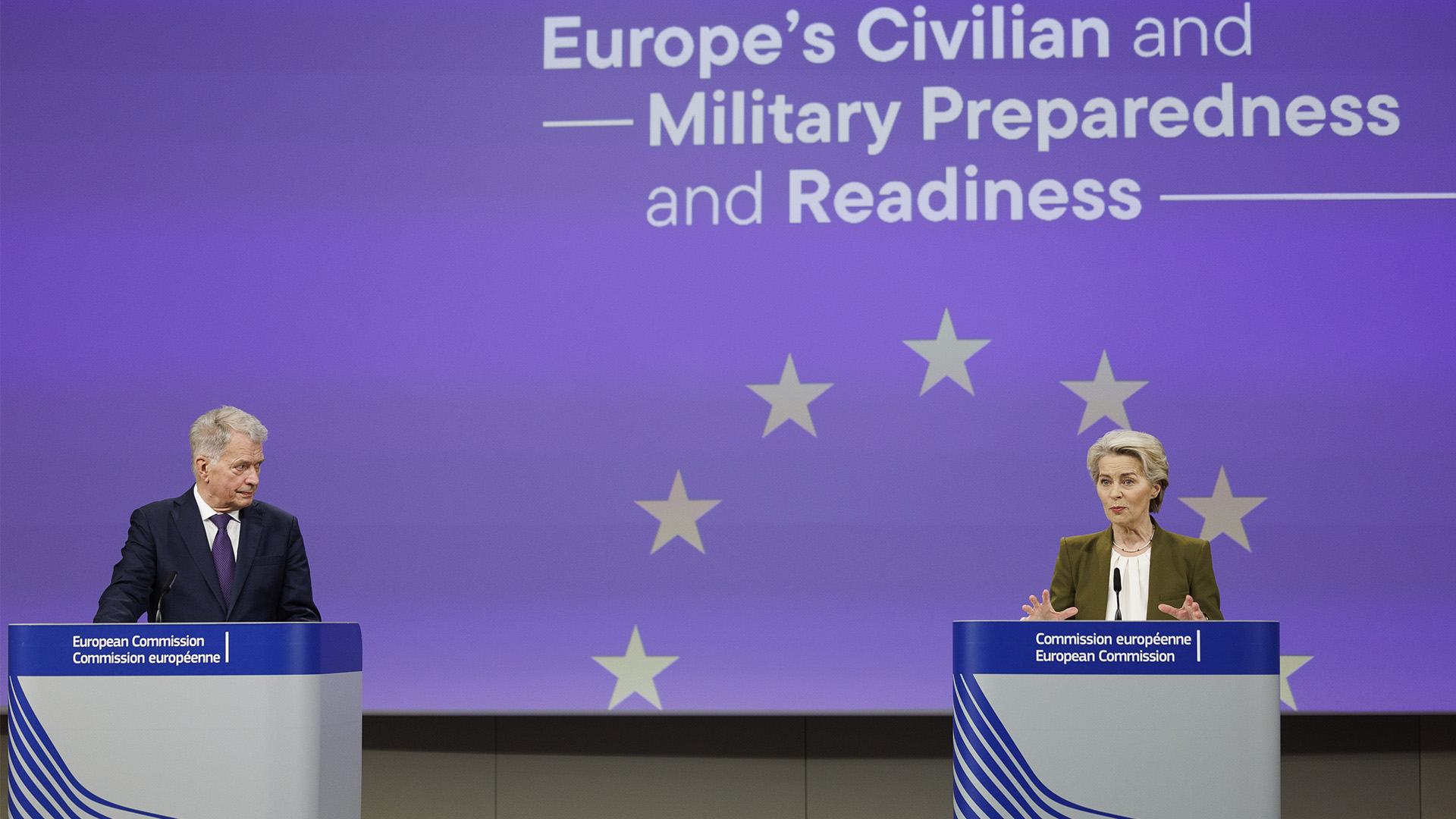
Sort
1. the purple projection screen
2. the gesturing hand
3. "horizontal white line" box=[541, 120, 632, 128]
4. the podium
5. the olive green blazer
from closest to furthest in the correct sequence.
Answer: the podium < the gesturing hand < the olive green blazer < the purple projection screen < "horizontal white line" box=[541, 120, 632, 128]

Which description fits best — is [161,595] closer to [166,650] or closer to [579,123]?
[166,650]

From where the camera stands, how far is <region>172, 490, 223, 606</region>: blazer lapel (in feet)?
9.50

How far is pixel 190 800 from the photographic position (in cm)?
246

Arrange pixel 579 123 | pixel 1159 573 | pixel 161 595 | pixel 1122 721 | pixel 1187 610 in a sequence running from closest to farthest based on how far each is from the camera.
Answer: pixel 1122 721 < pixel 1187 610 < pixel 161 595 < pixel 1159 573 < pixel 579 123

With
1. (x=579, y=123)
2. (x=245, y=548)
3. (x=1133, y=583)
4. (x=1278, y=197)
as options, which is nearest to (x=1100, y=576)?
(x=1133, y=583)

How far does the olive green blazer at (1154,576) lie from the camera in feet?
9.76

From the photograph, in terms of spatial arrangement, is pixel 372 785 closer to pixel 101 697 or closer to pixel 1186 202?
pixel 101 697

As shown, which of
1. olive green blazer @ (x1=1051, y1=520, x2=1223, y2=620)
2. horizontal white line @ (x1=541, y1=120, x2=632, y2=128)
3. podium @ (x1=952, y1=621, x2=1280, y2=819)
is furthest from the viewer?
horizontal white line @ (x1=541, y1=120, x2=632, y2=128)

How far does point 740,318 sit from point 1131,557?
4.99ft

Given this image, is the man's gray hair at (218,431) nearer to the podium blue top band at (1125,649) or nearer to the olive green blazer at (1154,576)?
the podium blue top band at (1125,649)

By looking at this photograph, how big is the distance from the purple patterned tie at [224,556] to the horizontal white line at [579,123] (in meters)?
1.77

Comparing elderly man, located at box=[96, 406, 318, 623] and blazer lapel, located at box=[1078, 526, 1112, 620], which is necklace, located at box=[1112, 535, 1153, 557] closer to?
blazer lapel, located at box=[1078, 526, 1112, 620]

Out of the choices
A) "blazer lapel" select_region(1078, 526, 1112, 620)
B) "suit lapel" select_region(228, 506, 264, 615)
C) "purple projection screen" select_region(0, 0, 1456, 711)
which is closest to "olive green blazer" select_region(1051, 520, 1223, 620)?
"blazer lapel" select_region(1078, 526, 1112, 620)

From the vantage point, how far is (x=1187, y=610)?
9.04ft
